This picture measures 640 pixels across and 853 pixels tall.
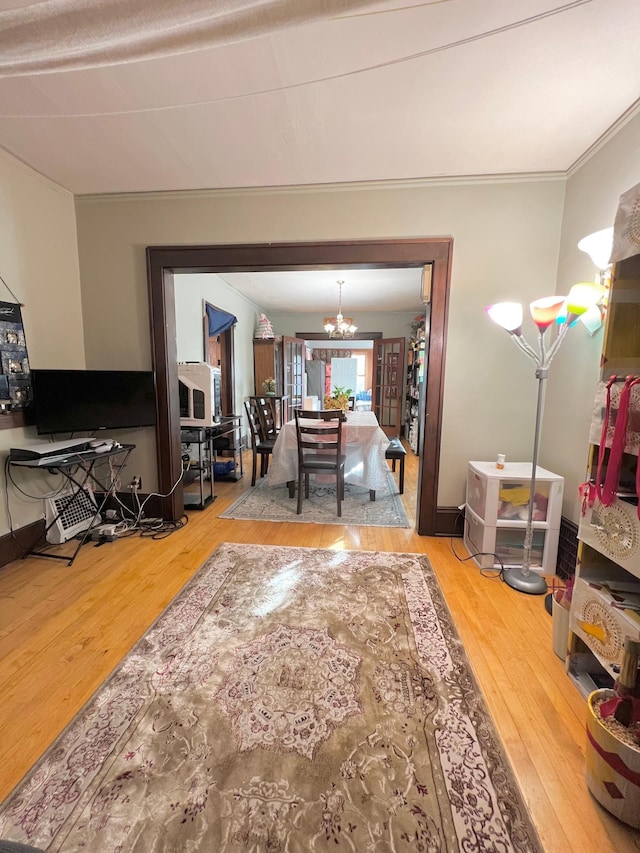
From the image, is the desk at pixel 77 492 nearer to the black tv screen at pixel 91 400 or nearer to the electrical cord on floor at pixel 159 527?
the black tv screen at pixel 91 400

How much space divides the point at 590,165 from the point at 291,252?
6.31ft

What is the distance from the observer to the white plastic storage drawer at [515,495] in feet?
7.01

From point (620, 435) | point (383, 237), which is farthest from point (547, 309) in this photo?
point (383, 237)

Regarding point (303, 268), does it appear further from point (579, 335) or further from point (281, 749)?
point (281, 749)

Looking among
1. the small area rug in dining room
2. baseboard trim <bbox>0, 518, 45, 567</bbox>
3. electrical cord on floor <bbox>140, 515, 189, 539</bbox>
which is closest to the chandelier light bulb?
the small area rug in dining room

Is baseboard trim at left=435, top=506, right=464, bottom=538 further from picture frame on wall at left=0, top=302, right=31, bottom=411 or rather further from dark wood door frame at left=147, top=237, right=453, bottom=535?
picture frame on wall at left=0, top=302, right=31, bottom=411

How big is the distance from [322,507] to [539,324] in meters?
2.27

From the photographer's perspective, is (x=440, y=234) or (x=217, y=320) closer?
(x=440, y=234)

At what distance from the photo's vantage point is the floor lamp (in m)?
1.72

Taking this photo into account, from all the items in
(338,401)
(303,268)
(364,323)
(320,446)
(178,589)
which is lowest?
(178,589)

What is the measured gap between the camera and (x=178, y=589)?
2.03 meters

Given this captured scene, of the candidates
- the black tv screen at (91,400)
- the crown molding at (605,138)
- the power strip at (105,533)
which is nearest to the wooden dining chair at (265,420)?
the black tv screen at (91,400)

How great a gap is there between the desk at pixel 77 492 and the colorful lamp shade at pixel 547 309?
283 centimetres

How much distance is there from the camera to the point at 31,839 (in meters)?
0.90
